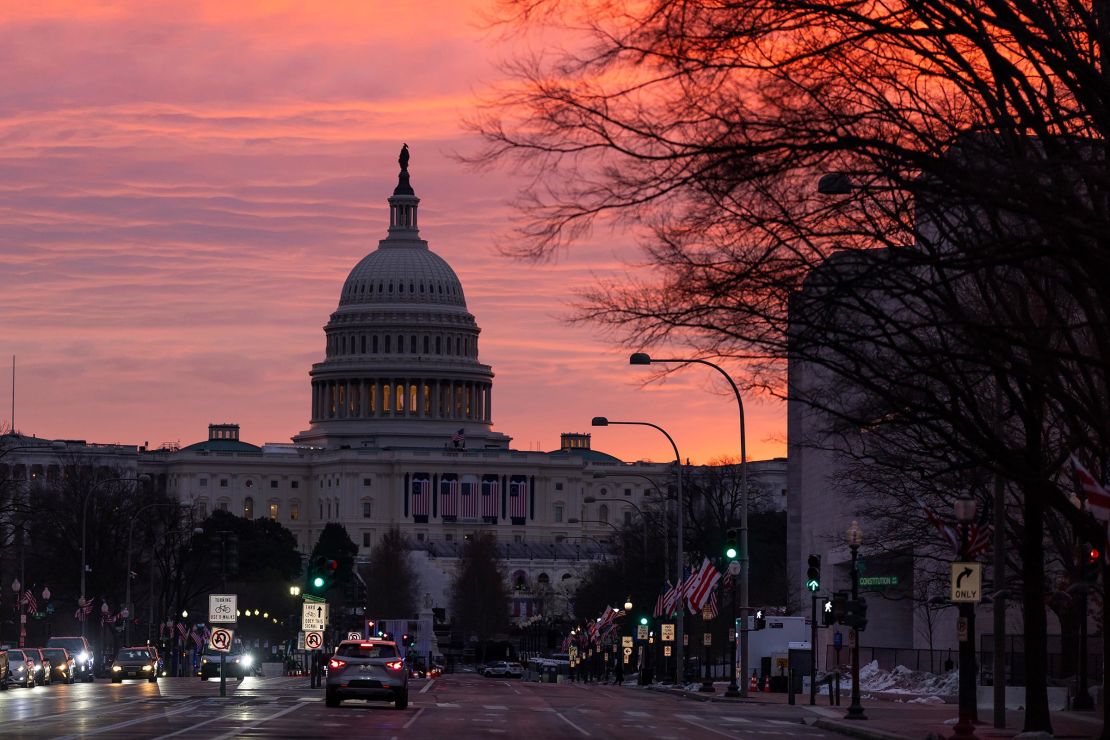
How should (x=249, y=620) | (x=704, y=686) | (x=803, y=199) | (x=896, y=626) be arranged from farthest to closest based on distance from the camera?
(x=249, y=620) < (x=896, y=626) < (x=704, y=686) < (x=803, y=199)

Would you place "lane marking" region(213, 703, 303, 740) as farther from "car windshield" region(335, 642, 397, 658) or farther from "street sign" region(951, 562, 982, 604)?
"street sign" region(951, 562, 982, 604)

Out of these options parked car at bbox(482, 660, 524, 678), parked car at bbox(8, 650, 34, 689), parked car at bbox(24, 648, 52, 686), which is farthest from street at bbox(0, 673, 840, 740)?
parked car at bbox(482, 660, 524, 678)

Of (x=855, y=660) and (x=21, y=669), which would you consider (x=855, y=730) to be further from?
(x=21, y=669)

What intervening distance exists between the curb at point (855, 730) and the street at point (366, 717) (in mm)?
418

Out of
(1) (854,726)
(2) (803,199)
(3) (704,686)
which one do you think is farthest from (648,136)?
(3) (704,686)

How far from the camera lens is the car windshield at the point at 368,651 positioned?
4928 cm

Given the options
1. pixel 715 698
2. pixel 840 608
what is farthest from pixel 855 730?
pixel 715 698

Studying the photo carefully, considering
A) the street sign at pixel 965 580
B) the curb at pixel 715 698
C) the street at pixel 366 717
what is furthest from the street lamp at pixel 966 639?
the curb at pixel 715 698

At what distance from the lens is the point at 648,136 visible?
23359 millimetres

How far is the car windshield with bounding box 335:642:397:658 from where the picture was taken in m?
49.3

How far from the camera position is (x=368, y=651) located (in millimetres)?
49531

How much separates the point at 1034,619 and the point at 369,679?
55.0 feet

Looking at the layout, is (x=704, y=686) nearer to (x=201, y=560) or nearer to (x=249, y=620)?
(x=201, y=560)

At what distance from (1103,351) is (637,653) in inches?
4887
